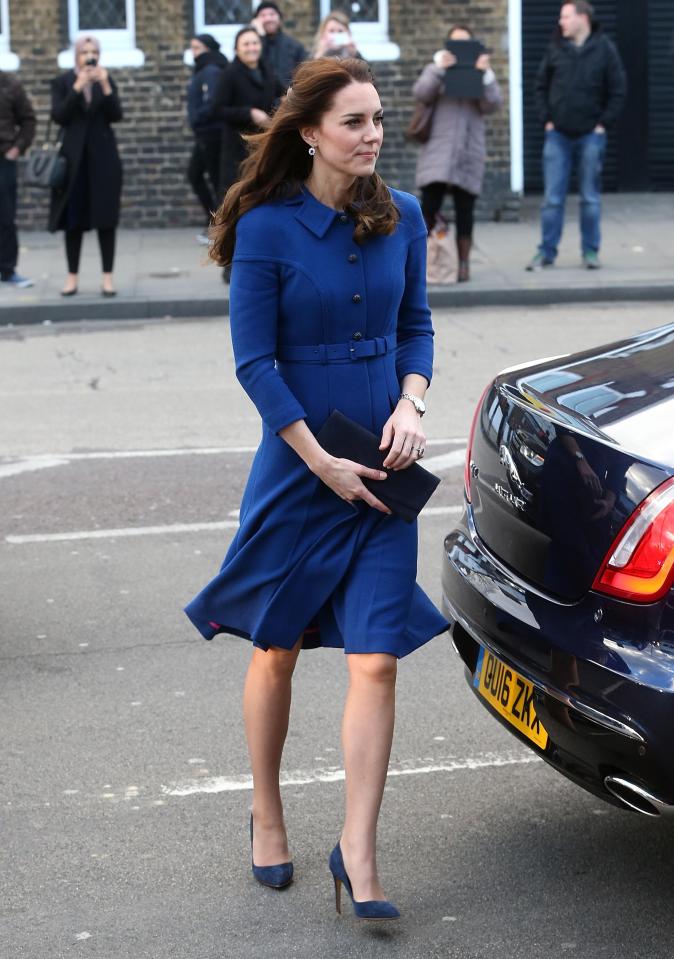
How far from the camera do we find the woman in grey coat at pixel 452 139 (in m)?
13.2

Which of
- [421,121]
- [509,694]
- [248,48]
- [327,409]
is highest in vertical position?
[248,48]

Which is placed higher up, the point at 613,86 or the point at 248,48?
the point at 248,48

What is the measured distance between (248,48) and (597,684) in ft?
34.3

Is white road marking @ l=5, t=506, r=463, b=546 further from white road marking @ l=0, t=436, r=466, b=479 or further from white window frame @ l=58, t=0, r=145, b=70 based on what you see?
white window frame @ l=58, t=0, r=145, b=70

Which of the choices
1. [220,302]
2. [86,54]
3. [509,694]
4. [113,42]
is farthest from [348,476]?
[113,42]

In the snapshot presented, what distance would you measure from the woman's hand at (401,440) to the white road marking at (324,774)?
121 cm

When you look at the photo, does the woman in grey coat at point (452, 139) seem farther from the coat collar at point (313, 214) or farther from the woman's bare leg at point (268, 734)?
the woman's bare leg at point (268, 734)

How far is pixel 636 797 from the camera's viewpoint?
340 centimetres

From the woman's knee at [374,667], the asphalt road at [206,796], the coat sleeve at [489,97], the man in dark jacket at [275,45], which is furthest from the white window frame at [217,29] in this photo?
the woman's knee at [374,667]

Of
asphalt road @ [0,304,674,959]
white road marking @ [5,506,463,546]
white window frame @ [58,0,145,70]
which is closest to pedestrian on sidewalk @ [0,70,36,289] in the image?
white window frame @ [58,0,145,70]

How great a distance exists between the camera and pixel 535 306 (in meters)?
13.4

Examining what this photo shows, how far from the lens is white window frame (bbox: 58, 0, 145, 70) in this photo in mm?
17328

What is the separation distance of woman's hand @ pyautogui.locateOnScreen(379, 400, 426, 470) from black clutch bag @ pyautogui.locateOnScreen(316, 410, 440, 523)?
0.06 feet

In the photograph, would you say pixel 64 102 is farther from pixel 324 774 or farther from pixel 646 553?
pixel 646 553
